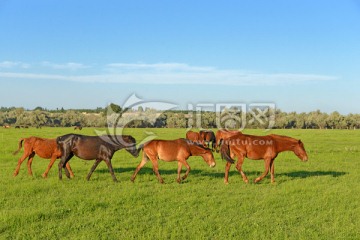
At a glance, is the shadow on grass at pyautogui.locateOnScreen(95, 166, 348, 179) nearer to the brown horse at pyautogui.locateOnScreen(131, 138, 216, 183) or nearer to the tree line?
the brown horse at pyautogui.locateOnScreen(131, 138, 216, 183)

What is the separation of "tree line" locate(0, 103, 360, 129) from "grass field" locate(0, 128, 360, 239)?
7258cm

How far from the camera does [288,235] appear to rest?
6.72m

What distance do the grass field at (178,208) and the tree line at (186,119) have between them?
72.6 m

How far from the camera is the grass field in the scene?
22.2ft

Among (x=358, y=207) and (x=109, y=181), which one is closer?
(x=358, y=207)

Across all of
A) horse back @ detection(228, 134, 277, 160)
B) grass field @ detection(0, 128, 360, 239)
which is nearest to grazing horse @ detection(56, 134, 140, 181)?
grass field @ detection(0, 128, 360, 239)

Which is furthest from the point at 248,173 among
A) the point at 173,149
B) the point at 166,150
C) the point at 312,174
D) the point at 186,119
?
the point at 186,119

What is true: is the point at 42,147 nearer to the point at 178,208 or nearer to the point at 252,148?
the point at 178,208

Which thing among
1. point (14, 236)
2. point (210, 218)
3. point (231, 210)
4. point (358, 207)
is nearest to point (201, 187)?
point (231, 210)

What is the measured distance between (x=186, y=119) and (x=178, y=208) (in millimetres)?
88267

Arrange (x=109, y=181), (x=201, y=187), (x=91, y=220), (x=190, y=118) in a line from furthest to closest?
(x=190, y=118)
(x=109, y=181)
(x=201, y=187)
(x=91, y=220)

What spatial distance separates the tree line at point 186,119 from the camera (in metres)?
89.8

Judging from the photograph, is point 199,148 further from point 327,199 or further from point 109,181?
point 327,199

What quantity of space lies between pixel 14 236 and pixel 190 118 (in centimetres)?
9171
